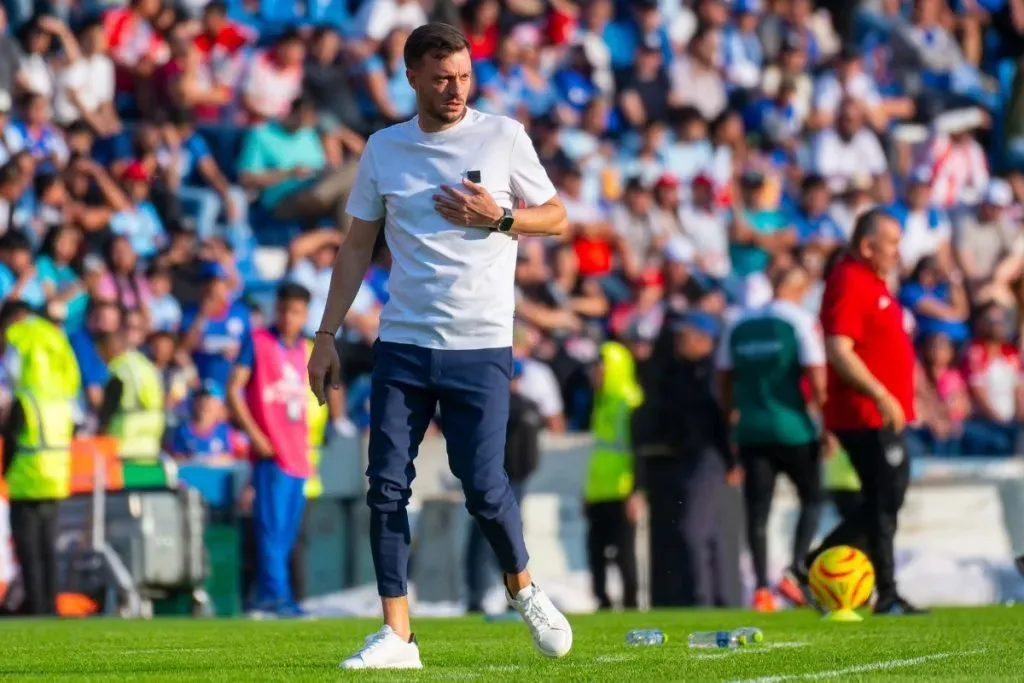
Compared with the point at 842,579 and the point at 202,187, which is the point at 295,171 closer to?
the point at 202,187

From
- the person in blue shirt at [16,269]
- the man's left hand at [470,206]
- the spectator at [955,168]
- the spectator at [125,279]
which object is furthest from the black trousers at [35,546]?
the spectator at [955,168]

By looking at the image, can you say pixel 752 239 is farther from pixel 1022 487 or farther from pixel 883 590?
pixel 883 590

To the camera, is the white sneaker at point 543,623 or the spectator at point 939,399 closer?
the white sneaker at point 543,623

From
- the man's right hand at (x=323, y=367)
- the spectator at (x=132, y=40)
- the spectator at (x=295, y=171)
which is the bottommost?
the man's right hand at (x=323, y=367)

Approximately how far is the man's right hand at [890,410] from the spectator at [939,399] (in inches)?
235

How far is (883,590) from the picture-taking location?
10594 mm

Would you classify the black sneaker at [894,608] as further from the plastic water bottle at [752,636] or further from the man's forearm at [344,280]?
the man's forearm at [344,280]

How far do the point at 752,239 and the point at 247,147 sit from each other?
4641 millimetres

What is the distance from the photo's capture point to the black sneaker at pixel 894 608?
1062 centimetres

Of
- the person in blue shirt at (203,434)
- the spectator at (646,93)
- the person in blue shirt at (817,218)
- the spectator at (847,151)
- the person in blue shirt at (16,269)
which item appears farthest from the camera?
the spectator at (847,151)

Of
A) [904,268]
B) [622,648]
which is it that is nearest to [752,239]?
[904,268]

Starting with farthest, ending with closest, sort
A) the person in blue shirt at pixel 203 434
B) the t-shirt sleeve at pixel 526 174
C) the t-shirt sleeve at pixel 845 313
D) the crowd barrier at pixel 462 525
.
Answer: the person in blue shirt at pixel 203 434
the crowd barrier at pixel 462 525
the t-shirt sleeve at pixel 845 313
the t-shirt sleeve at pixel 526 174

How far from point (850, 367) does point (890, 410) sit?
282 mm

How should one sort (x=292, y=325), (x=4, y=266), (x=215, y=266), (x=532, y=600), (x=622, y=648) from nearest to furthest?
(x=532, y=600), (x=622, y=648), (x=292, y=325), (x=4, y=266), (x=215, y=266)
